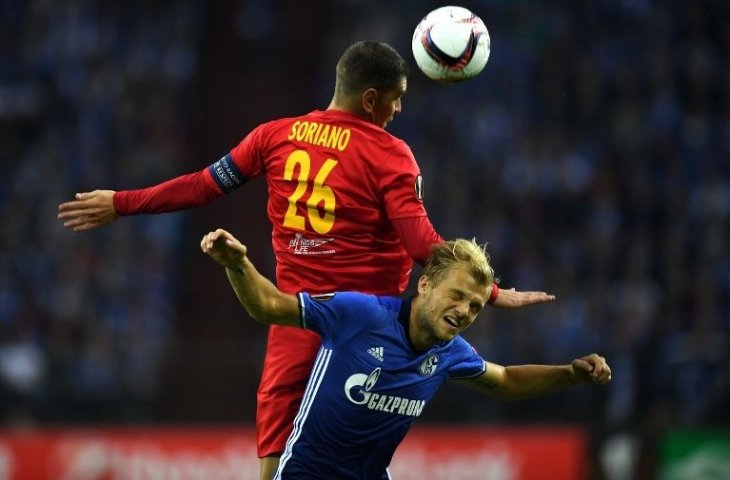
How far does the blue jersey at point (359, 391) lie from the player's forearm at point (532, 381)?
19.5 inches

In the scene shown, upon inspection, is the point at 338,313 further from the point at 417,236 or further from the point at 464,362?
the point at 464,362

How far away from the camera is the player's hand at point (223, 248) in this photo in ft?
15.8

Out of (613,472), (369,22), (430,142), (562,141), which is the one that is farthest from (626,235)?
(369,22)

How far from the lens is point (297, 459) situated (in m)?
5.67

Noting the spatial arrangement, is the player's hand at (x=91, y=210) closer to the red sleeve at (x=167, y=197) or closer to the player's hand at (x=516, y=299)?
the red sleeve at (x=167, y=197)

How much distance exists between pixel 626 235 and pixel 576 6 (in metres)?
3.44

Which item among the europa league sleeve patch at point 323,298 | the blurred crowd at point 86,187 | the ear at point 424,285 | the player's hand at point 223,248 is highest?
the player's hand at point 223,248

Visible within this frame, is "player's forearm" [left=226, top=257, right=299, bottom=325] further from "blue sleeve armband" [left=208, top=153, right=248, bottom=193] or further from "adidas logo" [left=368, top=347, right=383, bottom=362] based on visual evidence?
"blue sleeve armband" [left=208, top=153, right=248, bottom=193]

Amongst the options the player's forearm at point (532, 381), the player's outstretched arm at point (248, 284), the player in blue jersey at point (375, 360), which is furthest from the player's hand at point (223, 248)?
the player's forearm at point (532, 381)

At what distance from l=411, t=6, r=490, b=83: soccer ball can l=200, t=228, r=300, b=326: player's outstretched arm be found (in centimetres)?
147

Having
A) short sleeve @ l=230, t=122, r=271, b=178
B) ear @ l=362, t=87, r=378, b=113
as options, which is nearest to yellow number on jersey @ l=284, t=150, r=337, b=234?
short sleeve @ l=230, t=122, r=271, b=178

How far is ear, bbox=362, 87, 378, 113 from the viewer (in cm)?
606

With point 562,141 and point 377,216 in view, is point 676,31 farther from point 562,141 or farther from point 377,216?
point 377,216

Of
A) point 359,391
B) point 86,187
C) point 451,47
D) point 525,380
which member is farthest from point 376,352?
point 86,187
